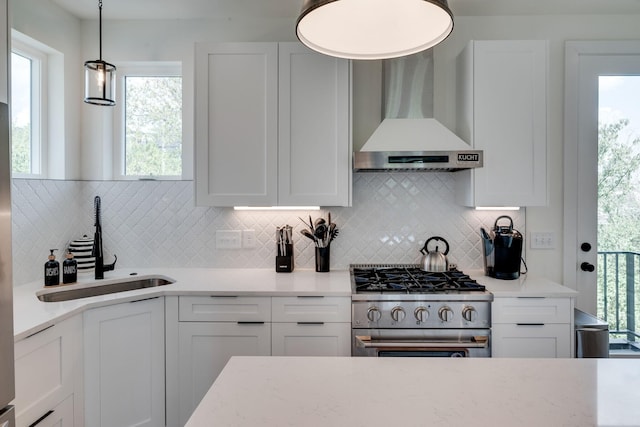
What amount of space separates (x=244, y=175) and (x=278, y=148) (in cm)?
28

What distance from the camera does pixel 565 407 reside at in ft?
3.09

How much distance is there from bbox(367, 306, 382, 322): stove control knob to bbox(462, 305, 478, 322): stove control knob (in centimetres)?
46

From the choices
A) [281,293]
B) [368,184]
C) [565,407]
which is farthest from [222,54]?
[565,407]

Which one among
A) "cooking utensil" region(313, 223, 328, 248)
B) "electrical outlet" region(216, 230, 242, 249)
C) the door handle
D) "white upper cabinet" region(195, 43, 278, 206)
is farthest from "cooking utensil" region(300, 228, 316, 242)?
the door handle

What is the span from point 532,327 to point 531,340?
7 centimetres

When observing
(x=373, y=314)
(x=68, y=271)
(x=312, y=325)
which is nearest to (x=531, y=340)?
(x=373, y=314)

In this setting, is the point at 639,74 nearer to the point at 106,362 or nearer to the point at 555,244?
the point at 555,244

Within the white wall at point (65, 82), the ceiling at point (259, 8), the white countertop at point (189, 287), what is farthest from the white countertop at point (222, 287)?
the ceiling at point (259, 8)

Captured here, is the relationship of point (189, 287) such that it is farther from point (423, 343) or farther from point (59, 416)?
point (423, 343)

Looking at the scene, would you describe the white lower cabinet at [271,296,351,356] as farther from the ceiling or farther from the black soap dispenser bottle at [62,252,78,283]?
the ceiling

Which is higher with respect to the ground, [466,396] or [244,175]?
[244,175]

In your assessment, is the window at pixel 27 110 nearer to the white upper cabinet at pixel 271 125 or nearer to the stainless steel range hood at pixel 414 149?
the white upper cabinet at pixel 271 125

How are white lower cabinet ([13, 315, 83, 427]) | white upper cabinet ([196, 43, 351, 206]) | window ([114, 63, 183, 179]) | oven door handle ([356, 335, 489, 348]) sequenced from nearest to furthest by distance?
white lower cabinet ([13, 315, 83, 427]), oven door handle ([356, 335, 489, 348]), white upper cabinet ([196, 43, 351, 206]), window ([114, 63, 183, 179])

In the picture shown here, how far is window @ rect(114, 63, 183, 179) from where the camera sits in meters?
2.97
